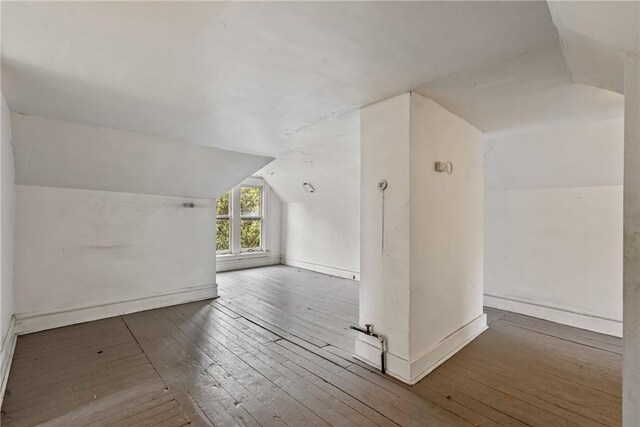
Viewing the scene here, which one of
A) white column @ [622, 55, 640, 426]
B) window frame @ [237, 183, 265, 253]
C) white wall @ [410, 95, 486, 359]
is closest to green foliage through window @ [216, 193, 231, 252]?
window frame @ [237, 183, 265, 253]

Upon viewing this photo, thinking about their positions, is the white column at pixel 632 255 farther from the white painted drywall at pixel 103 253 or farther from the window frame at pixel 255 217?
the window frame at pixel 255 217

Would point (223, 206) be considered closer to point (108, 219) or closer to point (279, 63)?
point (108, 219)

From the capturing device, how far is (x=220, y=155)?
366 cm

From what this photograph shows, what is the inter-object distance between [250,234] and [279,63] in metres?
5.32

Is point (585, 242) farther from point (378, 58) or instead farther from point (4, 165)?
point (4, 165)

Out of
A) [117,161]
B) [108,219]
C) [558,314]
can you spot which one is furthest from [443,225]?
[108,219]

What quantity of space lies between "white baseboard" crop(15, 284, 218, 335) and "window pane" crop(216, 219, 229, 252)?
6.82ft

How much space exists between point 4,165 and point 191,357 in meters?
2.06

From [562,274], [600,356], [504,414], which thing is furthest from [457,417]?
[562,274]

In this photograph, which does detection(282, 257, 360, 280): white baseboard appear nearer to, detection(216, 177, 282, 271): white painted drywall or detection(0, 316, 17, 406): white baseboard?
detection(216, 177, 282, 271): white painted drywall

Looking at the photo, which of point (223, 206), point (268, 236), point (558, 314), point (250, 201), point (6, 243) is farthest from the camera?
point (268, 236)

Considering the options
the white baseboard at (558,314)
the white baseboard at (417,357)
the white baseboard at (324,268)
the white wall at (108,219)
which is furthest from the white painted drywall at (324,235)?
the white baseboard at (417,357)

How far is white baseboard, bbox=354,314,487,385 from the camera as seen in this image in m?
2.07

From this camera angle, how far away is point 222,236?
619 cm
